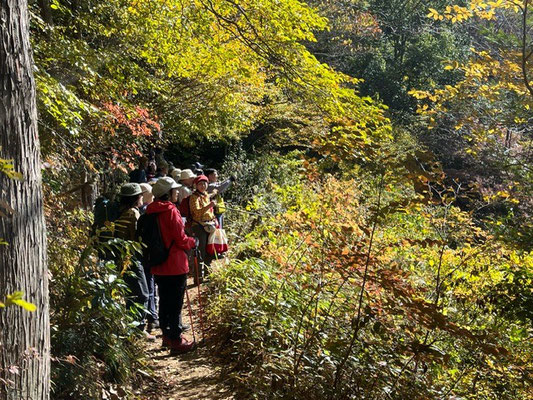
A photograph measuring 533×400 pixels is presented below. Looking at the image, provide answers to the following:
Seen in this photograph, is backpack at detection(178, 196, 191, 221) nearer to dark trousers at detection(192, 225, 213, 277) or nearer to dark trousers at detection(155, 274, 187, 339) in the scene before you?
dark trousers at detection(192, 225, 213, 277)

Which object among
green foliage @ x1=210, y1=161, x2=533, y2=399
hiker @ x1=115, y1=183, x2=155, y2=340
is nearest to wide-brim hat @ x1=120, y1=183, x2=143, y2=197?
hiker @ x1=115, y1=183, x2=155, y2=340

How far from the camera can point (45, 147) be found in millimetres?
6992

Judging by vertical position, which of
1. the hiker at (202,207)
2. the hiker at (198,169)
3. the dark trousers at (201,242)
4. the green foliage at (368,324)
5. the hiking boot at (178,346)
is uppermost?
the hiker at (198,169)

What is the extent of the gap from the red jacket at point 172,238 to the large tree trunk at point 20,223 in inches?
96.5

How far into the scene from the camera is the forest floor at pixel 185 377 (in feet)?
14.9

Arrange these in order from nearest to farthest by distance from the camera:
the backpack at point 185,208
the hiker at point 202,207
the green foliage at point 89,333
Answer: the green foliage at point 89,333
the hiker at point 202,207
the backpack at point 185,208

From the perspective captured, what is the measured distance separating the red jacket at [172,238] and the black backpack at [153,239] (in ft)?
0.13

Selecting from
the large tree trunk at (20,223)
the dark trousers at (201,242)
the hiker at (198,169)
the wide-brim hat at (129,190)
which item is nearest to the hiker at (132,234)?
the wide-brim hat at (129,190)

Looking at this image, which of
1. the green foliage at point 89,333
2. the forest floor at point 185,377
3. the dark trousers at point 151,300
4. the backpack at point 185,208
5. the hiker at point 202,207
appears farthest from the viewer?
the backpack at point 185,208

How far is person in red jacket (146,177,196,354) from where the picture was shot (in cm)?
530

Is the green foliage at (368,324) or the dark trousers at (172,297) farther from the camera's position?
the dark trousers at (172,297)

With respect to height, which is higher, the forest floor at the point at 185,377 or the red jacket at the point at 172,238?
the red jacket at the point at 172,238

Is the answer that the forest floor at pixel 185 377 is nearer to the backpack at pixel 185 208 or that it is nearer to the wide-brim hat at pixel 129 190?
the wide-brim hat at pixel 129 190

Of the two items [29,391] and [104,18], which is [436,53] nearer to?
[104,18]
